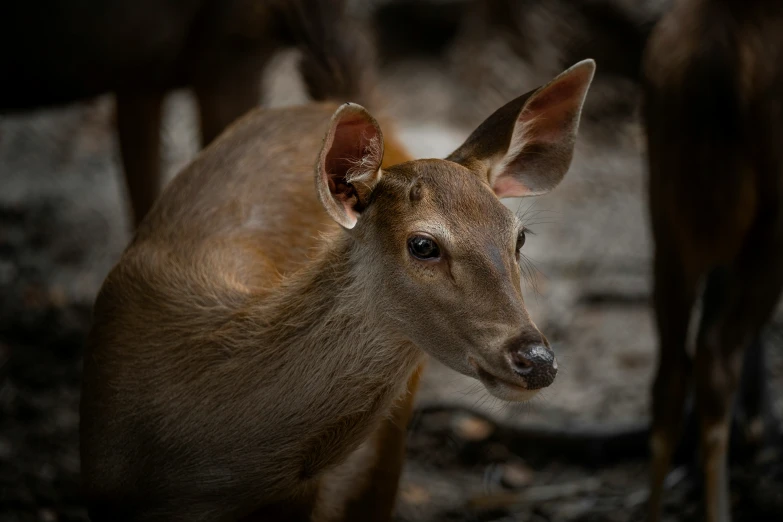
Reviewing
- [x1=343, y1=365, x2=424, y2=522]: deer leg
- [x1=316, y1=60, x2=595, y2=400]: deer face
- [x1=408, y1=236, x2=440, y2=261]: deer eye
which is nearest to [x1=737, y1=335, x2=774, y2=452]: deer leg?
[x1=343, y1=365, x2=424, y2=522]: deer leg

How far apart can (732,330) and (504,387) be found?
191 cm

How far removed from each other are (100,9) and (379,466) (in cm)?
300

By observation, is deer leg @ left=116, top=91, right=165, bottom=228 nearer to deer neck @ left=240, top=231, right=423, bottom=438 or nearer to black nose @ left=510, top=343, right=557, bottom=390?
deer neck @ left=240, top=231, right=423, bottom=438

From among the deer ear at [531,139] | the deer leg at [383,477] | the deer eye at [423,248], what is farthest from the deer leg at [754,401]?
the deer eye at [423,248]

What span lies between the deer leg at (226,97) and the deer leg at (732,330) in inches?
99.8

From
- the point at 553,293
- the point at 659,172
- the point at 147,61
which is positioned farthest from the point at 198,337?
the point at 553,293

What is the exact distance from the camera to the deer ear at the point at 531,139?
3.05 meters

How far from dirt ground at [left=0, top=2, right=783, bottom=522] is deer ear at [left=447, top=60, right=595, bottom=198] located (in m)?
0.34

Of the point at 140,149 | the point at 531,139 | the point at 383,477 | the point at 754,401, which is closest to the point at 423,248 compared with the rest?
the point at 531,139

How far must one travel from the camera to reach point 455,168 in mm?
2871

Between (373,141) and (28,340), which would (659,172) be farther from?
(28,340)

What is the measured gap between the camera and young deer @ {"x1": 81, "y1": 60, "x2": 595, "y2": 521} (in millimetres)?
2758

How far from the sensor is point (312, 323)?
9.98 feet

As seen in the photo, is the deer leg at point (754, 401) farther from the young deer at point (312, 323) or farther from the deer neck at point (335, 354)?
the deer neck at point (335, 354)
